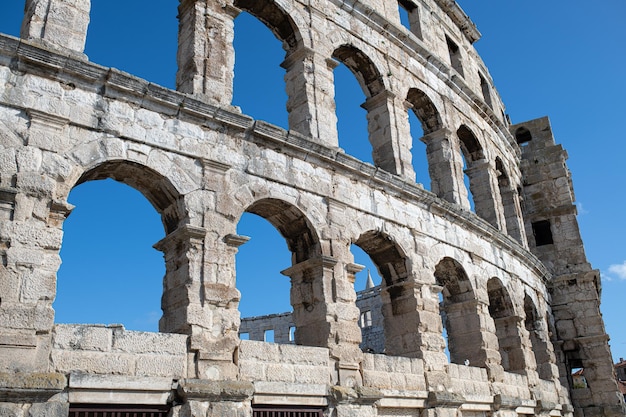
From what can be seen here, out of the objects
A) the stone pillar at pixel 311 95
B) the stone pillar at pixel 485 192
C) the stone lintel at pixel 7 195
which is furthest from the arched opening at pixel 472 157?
the stone lintel at pixel 7 195

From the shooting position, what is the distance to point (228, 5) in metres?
9.45

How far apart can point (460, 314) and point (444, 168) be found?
3117 mm

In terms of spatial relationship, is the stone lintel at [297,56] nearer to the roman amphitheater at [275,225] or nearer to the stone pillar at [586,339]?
the roman amphitheater at [275,225]

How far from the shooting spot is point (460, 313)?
1166cm

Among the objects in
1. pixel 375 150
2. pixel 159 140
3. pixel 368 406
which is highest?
pixel 375 150

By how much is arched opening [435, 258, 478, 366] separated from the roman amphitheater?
0.03m

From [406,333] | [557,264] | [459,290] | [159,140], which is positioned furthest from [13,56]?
[557,264]

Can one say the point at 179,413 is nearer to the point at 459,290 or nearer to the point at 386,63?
the point at 459,290

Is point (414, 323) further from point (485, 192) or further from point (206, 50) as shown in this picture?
point (485, 192)

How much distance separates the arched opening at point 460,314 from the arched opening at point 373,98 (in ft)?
7.88

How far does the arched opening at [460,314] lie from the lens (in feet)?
37.2

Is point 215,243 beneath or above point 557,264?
beneath

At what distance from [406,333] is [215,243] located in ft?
13.1

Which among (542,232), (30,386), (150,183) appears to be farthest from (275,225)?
(542,232)
